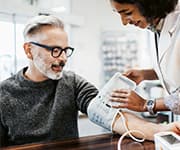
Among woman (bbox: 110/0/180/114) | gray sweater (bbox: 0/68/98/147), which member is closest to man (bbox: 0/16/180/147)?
gray sweater (bbox: 0/68/98/147)

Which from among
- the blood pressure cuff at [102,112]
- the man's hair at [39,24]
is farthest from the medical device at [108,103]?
the man's hair at [39,24]

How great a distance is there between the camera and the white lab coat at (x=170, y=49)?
100 cm

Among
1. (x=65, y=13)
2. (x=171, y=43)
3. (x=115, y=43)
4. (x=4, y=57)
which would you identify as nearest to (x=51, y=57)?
(x=171, y=43)

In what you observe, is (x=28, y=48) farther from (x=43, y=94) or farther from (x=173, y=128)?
(x=173, y=128)

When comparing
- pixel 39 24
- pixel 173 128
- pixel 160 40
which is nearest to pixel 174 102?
pixel 173 128

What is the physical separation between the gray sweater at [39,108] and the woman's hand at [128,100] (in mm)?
200

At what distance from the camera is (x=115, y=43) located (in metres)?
3.59

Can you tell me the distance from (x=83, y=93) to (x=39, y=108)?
21 cm

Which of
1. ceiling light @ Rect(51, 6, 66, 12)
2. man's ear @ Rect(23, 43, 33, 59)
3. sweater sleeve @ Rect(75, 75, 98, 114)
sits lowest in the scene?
sweater sleeve @ Rect(75, 75, 98, 114)

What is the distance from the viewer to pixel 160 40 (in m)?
1.07

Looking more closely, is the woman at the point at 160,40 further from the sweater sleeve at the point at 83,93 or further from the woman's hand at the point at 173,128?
the sweater sleeve at the point at 83,93

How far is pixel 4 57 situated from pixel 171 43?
220 cm

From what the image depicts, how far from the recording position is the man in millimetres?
1191

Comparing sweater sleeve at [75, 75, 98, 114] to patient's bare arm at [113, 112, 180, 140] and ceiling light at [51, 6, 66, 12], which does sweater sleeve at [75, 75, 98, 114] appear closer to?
patient's bare arm at [113, 112, 180, 140]
